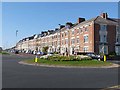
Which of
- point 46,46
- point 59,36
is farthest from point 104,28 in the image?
point 46,46

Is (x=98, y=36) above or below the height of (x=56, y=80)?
above

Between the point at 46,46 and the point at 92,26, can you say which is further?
the point at 46,46

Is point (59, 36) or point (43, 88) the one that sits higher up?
point (59, 36)

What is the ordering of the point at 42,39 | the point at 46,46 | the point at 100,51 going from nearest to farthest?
the point at 100,51 < the point at 46,46 < the point at 42,39

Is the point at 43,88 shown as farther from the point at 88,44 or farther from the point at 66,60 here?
the point at 88,44

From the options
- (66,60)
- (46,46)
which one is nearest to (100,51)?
(66,60)

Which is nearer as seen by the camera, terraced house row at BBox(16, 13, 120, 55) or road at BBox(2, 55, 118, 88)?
road at BBox(2, 55, 118, 88)

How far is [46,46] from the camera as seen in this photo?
11475cm

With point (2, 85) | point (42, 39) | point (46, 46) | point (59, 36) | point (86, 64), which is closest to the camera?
point (2, 85)

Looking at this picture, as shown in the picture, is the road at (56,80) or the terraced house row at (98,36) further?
the terraced house row at (98,36)

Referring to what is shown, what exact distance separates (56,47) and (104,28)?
36547mm

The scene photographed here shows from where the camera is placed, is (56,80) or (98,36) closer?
(56,80)

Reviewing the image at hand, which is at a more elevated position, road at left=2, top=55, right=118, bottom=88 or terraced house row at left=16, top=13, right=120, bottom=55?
terraced house row at left=16, top=13, right=120, bottom=55

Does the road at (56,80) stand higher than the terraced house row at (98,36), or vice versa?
the terraced house row at (98,36)
